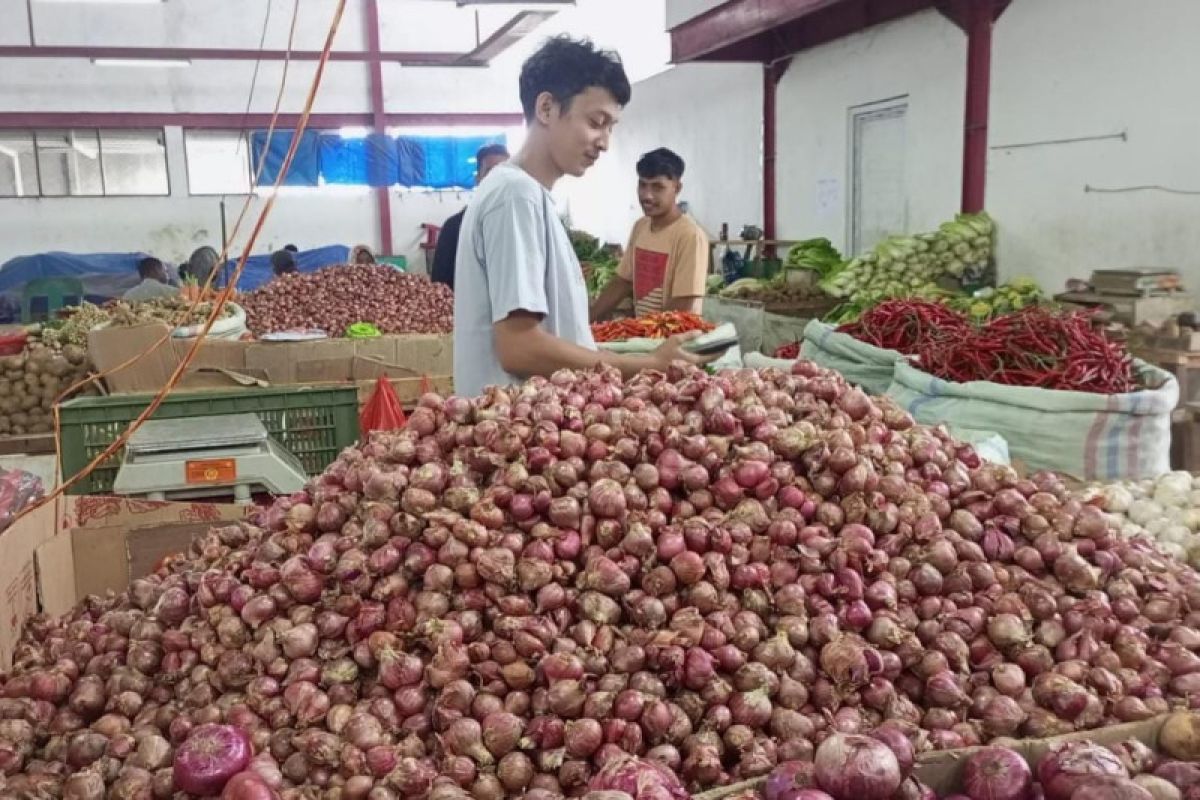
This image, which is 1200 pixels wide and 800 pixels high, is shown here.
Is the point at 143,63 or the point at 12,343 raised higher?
the point at 143,63

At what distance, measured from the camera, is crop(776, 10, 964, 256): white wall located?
22.3 feet

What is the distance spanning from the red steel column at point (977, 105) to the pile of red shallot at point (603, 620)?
5.25 metres

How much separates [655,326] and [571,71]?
6.77 ft

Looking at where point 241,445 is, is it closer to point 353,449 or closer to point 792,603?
point 353,449

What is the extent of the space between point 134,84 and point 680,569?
15538 millimetres

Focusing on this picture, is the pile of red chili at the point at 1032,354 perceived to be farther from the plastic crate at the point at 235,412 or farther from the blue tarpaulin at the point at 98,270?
the blue tarpaulin at the point at 98,270

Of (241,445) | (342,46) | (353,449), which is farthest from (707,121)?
(353,449)

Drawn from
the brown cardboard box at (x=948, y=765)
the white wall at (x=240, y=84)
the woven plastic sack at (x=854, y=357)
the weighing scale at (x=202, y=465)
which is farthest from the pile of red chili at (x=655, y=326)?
the white wall at (x=240, y=84)

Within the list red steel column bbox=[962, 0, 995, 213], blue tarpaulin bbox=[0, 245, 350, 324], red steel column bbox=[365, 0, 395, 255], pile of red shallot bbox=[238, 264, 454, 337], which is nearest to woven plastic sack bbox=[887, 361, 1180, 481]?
red steel column bbox=[962, 0, 995, 213]

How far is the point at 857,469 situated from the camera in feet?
5.31

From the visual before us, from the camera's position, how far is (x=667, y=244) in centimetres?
446

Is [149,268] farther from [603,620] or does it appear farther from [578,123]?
[603,620]

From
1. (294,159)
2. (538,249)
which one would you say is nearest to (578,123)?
(538,249)

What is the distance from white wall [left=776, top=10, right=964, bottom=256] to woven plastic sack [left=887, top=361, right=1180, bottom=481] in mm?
4117
